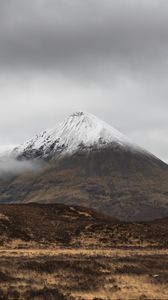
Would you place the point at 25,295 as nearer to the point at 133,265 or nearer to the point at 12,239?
the point at 133,265

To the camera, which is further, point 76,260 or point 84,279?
point 76,260

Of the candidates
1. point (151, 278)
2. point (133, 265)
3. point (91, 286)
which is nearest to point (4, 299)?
point (91, 286)

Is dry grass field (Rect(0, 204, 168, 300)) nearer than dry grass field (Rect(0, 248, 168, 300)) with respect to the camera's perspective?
No

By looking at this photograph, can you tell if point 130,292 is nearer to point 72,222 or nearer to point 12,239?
point 12,239

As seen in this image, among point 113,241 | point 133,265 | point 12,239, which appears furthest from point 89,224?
point 133,265

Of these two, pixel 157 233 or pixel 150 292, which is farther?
pixel 157 233

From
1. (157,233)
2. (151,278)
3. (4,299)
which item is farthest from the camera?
(157,233)

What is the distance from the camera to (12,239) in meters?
66.5

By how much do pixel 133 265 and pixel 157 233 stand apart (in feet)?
108

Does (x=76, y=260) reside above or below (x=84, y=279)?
above

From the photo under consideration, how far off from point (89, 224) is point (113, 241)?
990 cm

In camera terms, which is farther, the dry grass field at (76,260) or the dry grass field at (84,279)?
the dry grass field at (76,260)

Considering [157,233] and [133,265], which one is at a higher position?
[157,233]

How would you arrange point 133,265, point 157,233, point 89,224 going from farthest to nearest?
point 89,224 < point 157,233 < point 133,265
